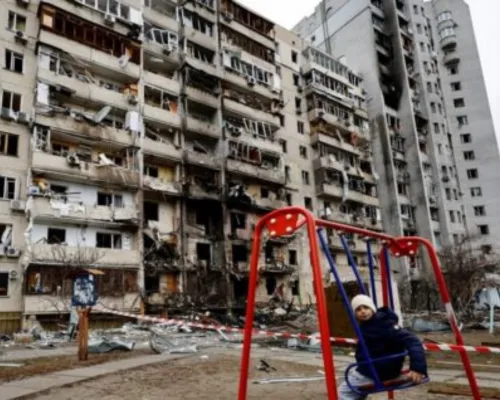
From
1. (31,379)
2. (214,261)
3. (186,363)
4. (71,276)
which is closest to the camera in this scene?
(31,379)

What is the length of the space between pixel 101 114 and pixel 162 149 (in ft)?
15.0

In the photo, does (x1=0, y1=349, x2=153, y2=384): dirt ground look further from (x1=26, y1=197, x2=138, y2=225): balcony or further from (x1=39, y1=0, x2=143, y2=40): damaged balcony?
(x1=39, y1=0, x2=143, y2=40): damaged balcony

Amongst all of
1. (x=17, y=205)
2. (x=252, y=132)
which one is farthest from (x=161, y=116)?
(x=17, y=205)

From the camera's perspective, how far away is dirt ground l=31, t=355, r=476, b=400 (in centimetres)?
693

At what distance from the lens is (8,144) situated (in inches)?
998

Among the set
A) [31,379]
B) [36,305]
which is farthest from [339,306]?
[36,305]

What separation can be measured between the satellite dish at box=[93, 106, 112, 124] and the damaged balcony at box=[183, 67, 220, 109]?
22.6 feet

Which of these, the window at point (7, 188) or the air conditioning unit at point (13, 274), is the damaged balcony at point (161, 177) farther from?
the air conditioning unit at point (13, 274)

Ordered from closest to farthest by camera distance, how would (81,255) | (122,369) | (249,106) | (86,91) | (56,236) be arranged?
(122,369), (81,255), (56,236), (86,91), (249,106)

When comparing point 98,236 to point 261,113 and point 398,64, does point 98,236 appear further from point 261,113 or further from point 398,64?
point 398,64

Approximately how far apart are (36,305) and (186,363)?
50.9 feet

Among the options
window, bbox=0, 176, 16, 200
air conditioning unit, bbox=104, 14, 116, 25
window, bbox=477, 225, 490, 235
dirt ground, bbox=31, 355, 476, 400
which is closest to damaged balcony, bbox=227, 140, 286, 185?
air conditioning unit, bbox=104, 14, 116, 25

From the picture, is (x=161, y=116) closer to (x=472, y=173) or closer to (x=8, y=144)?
(x=8, y=144)

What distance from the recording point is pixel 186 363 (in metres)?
10.6
